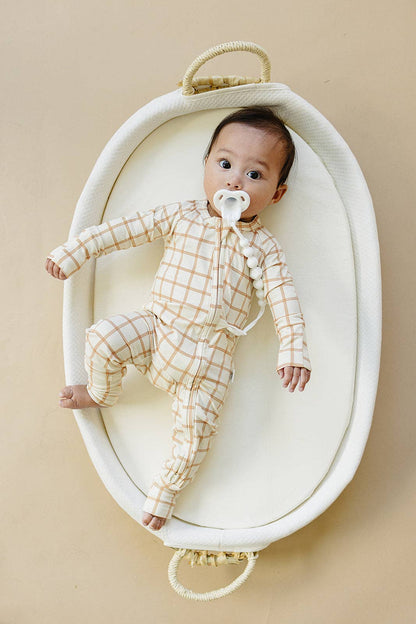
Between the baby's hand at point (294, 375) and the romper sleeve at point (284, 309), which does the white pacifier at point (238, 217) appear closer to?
the romper sleeve at point (284, 309)

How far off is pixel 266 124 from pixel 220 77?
0.57 feet

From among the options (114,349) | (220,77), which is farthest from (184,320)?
(220,77)

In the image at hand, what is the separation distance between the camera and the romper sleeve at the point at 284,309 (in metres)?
1.18

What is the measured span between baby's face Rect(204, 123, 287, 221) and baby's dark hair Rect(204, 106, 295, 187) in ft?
0.04

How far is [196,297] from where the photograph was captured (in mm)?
1239

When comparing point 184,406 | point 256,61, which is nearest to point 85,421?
point 184,406

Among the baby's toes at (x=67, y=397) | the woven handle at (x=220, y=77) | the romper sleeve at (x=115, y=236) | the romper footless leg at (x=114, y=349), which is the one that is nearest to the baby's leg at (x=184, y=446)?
the romper footless leg at (x=114, y=349)

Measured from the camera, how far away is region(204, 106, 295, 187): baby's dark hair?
1.24 meters

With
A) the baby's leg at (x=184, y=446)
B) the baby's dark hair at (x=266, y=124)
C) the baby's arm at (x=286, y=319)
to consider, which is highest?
the baby's dark hair at (x=266, y=124)

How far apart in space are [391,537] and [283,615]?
1.05 ft

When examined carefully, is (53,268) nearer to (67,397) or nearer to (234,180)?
A: (67,397)

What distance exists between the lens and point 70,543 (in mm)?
1425

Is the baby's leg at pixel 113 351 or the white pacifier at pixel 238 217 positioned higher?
the white pacifier at pixel 238 217

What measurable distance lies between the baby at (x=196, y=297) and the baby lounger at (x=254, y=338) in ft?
0.22
